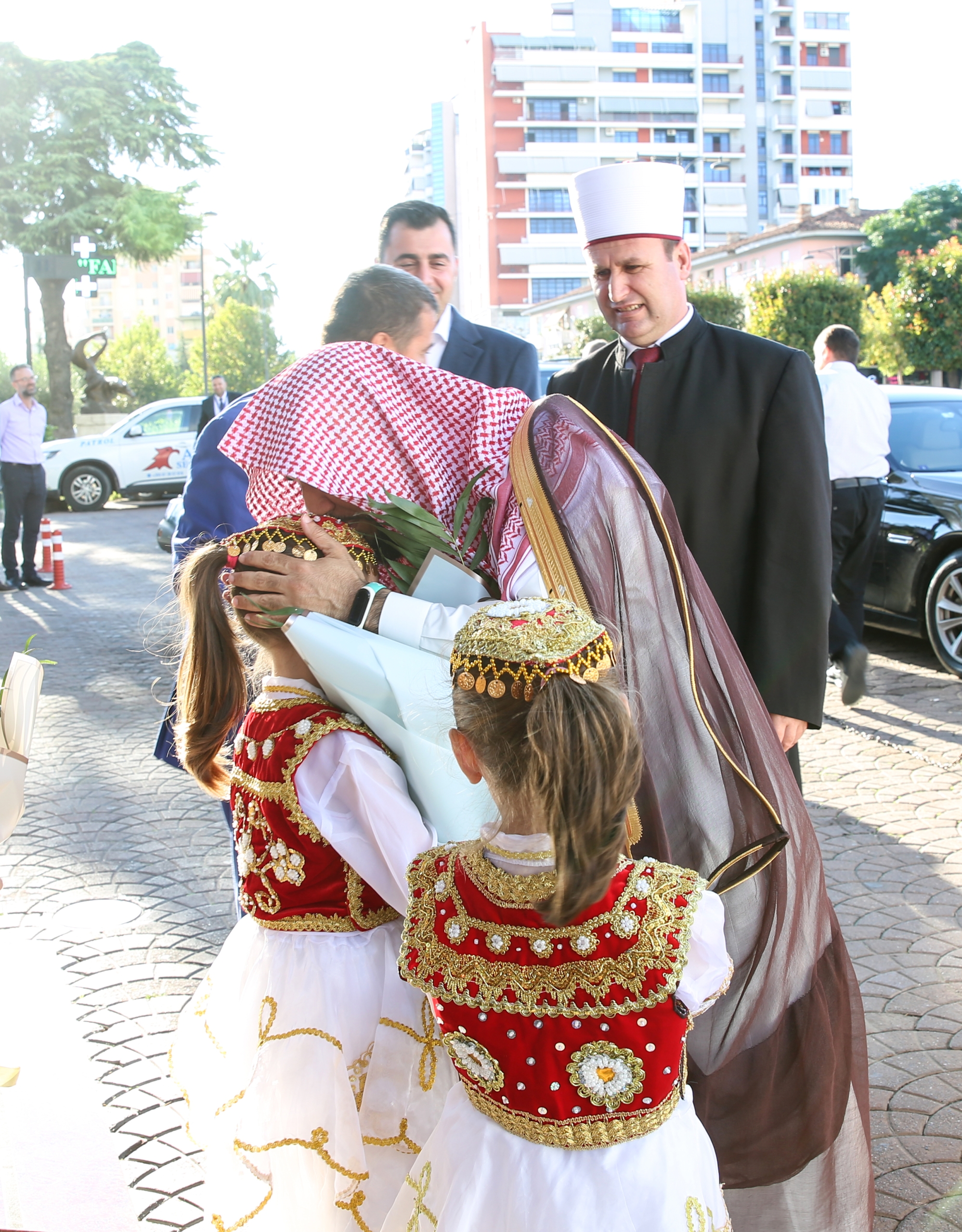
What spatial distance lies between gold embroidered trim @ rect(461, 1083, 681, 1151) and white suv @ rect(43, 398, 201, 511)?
22.2 metres

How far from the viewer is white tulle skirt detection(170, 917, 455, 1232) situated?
6.79 feet

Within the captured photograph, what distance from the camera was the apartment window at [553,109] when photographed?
93812 millimetres

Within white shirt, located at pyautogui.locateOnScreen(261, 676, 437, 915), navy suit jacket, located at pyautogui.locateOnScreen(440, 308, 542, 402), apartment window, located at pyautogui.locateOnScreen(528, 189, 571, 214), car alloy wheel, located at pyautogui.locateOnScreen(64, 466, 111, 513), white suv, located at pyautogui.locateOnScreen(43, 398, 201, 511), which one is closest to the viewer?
white shirt, located at pyautogui.locateOnScreen(261, 676, 437, 915)

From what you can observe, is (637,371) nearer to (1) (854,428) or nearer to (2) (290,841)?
(2) (290,841)

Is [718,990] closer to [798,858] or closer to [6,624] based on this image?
[798,858]

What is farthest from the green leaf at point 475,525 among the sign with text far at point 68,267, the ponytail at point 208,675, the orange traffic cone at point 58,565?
the sign with text far at point 68,267

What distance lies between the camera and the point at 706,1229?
5.52 ft

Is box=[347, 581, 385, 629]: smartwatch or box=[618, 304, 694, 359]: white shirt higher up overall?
box=[618, 304, 694, 359]: white shirt

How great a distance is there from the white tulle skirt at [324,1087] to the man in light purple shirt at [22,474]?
1173 centimetres

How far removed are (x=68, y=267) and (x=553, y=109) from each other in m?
82.3

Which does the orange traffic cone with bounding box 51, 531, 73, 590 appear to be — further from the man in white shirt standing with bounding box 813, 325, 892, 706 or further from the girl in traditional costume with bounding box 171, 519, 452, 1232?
the girl in traditional costume with bounding box 171, 519, 452, 1232

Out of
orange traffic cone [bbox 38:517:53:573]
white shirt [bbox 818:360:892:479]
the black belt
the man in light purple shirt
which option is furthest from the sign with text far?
the black belt

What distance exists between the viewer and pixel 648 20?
3871 inches

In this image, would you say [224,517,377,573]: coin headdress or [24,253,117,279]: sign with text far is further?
[24,253,117,279]: sign with text far
